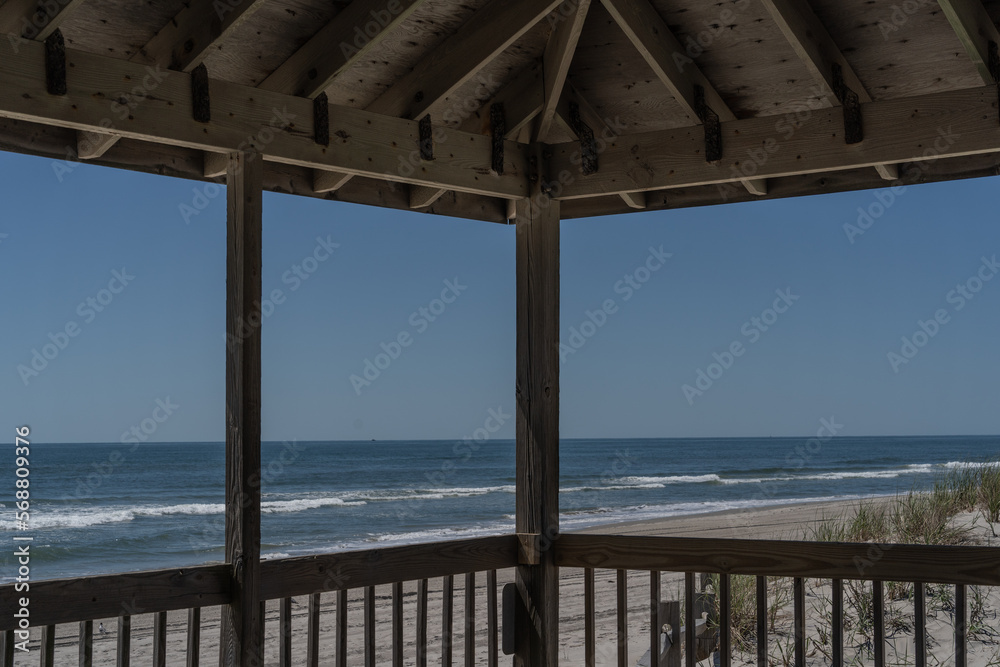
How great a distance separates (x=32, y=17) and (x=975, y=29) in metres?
2.71

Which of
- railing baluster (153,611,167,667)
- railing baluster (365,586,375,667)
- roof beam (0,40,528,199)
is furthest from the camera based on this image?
railing baluster (365,586,375,667)

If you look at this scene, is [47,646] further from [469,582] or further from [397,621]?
[469,582]

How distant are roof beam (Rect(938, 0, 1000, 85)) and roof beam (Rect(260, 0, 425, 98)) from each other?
61.7 inches

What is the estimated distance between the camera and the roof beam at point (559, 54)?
115 inches

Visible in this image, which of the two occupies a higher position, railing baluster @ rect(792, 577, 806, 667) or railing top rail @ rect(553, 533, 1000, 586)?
railing top rail @ rect(553, 533, 1000, 586)

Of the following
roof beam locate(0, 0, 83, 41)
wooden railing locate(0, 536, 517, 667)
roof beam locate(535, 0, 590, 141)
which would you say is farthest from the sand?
roof beam locate(0, 0, 83, 41)

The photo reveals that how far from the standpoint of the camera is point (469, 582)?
3.05m

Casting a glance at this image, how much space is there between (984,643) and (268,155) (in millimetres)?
4979

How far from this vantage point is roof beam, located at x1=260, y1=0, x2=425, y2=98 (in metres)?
2.64

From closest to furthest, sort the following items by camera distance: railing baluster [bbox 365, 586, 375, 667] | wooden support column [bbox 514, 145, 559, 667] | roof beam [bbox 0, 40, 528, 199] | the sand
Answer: roof beam [bbox 0, 40, 528, 199] → railing baluster [bbox 365, 586, 375, 667] → wooden support column [bbox 514, 145, 559, 667] → the sand

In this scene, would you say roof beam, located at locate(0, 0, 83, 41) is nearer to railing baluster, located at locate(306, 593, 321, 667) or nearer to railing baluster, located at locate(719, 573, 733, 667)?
railing baluster, located at locate(306, 593, 321, 667)

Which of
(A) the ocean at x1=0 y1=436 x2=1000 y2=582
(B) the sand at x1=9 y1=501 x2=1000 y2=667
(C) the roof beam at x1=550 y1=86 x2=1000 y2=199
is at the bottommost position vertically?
(A) the ocean at x1=0 y1=436 x2=1000 y2=582

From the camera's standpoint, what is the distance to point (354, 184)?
3.52m

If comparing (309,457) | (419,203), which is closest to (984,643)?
(419,203)
